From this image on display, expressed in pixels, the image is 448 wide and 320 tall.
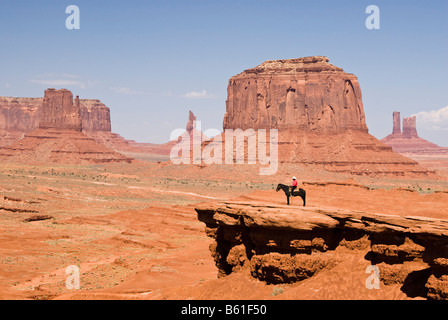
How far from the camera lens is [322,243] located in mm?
15773

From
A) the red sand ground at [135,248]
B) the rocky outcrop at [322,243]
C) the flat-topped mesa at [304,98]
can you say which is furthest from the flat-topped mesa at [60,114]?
the rocky outcrop at [322,243]

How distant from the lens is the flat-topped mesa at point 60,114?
163875mm

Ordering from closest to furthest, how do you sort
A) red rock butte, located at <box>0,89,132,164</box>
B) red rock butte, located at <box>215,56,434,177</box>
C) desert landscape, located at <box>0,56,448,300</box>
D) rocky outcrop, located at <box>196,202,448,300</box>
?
rocky outcrop, located at <box>196,202,448,300</box>
desert landscape, located at <box>0,56,448,300</box>
red rock butte, located at <box>215,56,434,177</box>
red rock butte, located at <box>0,89,132,164</box>

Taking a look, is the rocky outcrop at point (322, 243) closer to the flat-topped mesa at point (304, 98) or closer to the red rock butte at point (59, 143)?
the flat-topped mesa at point (304, 98)

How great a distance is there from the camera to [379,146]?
387ft

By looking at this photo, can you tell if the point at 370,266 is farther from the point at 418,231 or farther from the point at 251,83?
the point at 251,83

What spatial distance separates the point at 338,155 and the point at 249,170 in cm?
2016

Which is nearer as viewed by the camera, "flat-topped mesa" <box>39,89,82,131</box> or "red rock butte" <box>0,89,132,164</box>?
"red rock butte" <box>0,89,132,164</box>

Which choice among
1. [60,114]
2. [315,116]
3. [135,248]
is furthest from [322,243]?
[60,114]

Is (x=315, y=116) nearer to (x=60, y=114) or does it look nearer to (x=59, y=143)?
(x=59, y=143)

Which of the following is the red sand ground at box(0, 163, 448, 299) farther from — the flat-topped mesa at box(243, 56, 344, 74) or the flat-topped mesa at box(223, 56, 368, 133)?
the flat-topped mesa at box(243, 56, 344, 74)

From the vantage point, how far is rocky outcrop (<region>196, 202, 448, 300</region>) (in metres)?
13.9

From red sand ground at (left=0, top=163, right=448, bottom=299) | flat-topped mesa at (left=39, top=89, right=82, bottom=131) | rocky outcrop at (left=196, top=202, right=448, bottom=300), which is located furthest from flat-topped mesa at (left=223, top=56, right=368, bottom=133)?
rocky outcrop at (left=196, top=202, right=448, bottom=300)
